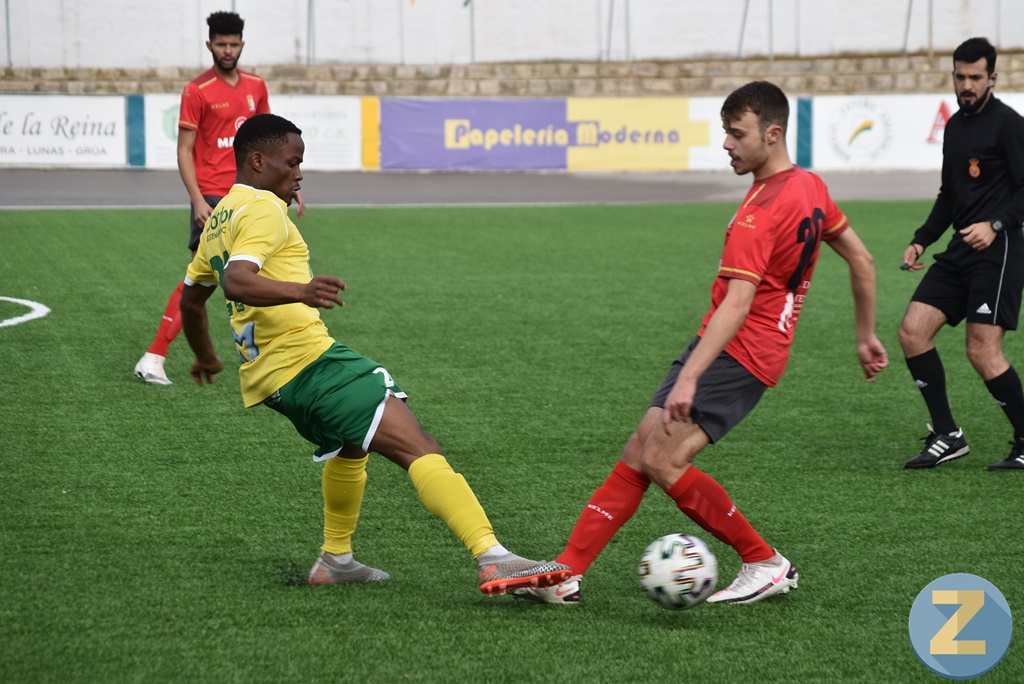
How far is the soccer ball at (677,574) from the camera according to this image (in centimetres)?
407

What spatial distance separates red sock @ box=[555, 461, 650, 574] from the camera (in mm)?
4312

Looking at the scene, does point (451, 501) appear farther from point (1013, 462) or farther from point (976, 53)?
point (976, 53)

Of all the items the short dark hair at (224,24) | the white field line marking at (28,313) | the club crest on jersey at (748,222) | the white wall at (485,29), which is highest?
the white wall at (485,29)

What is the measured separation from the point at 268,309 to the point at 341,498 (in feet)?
2.39

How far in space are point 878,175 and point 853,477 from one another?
2219cm

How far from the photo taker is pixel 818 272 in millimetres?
13023

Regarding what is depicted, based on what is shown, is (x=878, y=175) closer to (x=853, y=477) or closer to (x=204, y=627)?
(x=853, y=477)

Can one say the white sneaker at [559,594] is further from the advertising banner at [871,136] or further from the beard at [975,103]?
the advertising banner at [871,136]

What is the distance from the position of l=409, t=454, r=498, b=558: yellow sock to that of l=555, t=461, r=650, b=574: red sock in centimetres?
33

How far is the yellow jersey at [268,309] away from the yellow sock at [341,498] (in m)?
0.38

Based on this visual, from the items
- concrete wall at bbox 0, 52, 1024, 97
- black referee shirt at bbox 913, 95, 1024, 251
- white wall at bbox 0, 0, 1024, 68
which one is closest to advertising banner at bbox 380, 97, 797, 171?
concrete wall at bbox 0, 52, 1024, 97
